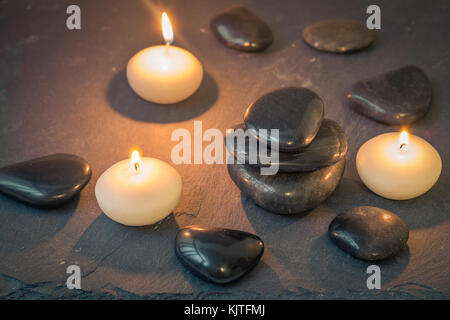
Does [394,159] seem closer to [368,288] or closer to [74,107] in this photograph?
[368,288]

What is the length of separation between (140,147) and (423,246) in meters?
0.78

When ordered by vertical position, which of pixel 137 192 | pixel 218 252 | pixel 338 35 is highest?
pixel 338 35

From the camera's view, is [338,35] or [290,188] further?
[338,35]

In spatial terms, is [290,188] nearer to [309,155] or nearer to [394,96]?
[309,155]

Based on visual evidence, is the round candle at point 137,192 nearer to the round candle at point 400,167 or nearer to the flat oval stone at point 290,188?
the flat oval stone at point 290,188

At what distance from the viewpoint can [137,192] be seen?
4.14 ft

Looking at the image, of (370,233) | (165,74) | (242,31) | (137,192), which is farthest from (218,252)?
(242,31)

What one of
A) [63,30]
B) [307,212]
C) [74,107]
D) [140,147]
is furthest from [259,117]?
[63,30]

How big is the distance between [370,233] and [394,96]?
545 millimetres

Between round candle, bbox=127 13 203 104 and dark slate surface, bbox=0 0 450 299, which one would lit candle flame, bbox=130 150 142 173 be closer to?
dark slate surface, bbox=0 0 450 299

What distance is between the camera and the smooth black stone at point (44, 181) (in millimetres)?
1329

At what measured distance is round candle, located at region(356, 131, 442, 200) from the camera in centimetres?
135

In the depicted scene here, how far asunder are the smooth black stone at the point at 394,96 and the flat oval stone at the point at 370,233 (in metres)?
0.42

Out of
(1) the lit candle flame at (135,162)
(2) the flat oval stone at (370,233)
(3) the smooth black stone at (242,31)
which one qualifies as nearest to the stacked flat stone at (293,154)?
(2) the flat oval stone at (370,233)
